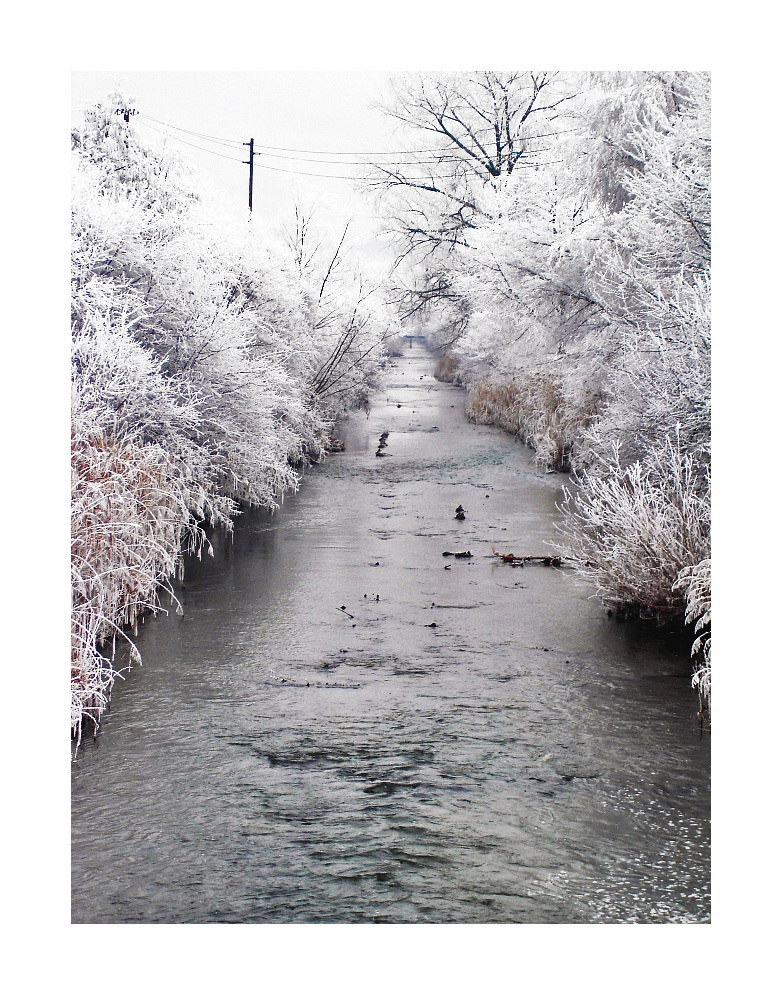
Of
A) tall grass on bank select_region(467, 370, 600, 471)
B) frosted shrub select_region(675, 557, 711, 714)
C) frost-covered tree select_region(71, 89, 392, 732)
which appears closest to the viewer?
frosted shrub select_region(675, 557, 711, 714)

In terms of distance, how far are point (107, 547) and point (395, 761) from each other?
8.73 ft

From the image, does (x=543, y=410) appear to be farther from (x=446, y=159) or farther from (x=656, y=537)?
(x=656, y=537)

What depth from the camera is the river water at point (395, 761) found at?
3.59 m

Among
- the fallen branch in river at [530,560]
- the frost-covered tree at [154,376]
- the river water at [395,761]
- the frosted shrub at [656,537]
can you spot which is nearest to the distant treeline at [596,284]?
the frosted shrub at [656,537]

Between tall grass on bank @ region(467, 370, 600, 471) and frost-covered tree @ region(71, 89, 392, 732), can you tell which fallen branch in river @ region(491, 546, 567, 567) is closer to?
tall grass on bank @ region(467, 370, 600, 471)

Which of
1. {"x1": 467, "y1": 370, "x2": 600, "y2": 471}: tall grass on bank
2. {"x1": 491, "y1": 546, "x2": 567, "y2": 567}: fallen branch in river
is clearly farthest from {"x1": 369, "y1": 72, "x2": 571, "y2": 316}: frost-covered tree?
{"x1": 491, "y1": 546, "x2": 567, "y2": 567}: fallen branch in river

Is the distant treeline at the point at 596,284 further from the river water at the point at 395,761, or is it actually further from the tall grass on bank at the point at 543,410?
the river water at the point at 395,761

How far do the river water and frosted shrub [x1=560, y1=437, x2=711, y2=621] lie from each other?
28 cm

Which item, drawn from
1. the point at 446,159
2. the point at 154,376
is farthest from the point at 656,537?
the point at 446,159

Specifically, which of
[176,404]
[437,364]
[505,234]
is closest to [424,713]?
[176,404]

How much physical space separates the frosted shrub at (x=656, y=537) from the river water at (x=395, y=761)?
0.91 feet

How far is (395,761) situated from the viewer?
4.73m

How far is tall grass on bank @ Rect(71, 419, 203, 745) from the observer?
5.16m
